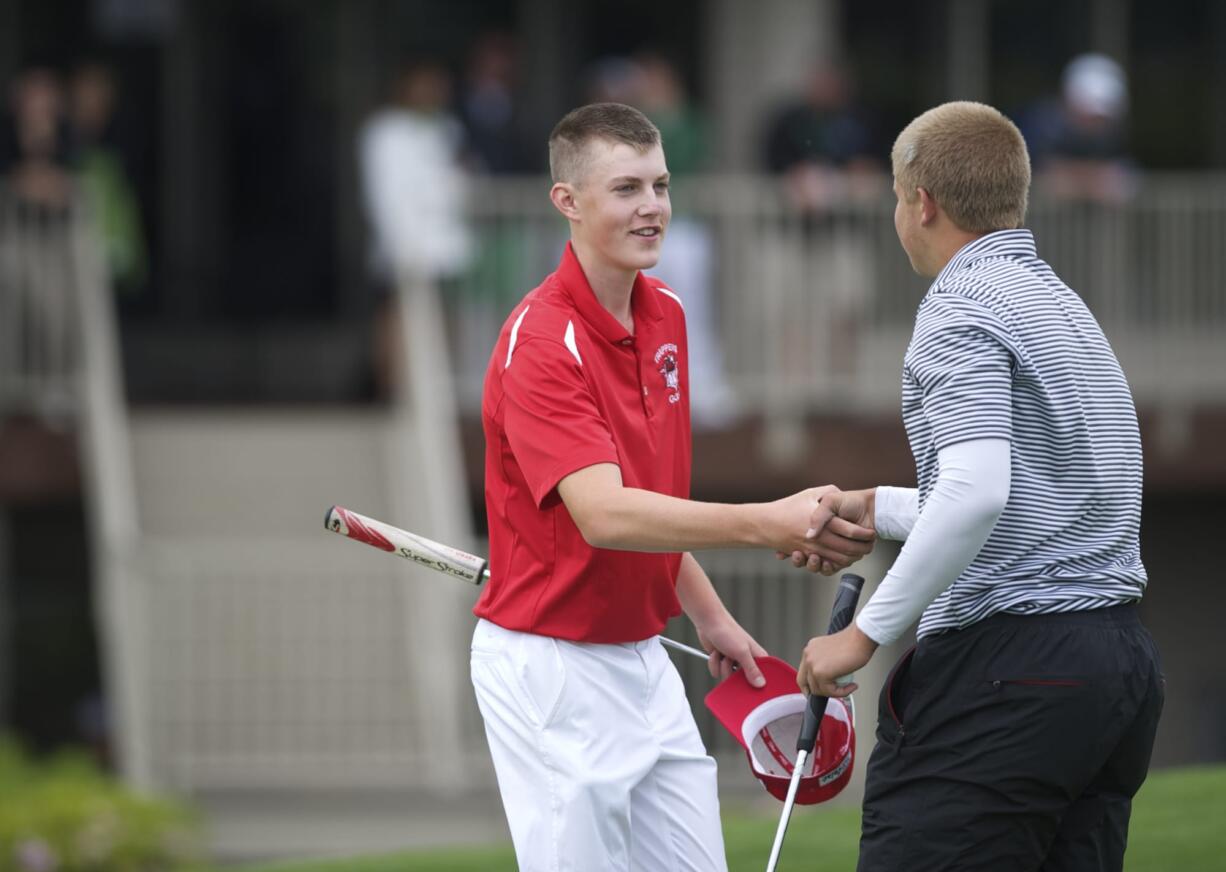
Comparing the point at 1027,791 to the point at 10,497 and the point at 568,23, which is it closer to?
the point at 10,497

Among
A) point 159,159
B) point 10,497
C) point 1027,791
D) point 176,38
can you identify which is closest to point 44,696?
point 10,497

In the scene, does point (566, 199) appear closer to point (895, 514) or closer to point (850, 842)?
point (895, 514)

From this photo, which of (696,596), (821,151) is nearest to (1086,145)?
(821,151)

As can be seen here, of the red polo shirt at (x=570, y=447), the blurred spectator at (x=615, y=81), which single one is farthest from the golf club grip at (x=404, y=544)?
the blurred spectator at (x=615, y=81)

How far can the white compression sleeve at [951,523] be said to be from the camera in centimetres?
371

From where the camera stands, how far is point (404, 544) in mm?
4680

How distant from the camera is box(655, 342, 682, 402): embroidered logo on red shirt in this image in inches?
178

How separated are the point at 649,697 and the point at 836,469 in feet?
26.7

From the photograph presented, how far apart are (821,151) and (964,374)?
8607mm

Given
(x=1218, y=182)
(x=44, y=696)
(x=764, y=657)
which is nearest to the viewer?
(x=764, y=657)

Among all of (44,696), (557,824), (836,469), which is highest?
(557,824)

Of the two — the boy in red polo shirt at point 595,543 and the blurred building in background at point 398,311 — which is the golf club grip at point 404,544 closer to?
the boy in red polo shirt at point 595,543

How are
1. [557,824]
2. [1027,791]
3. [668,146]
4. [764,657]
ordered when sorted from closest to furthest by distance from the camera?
[1027,791] < [557,824] < [764,657] < [668,146]

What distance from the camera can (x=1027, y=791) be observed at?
3.88 metres
